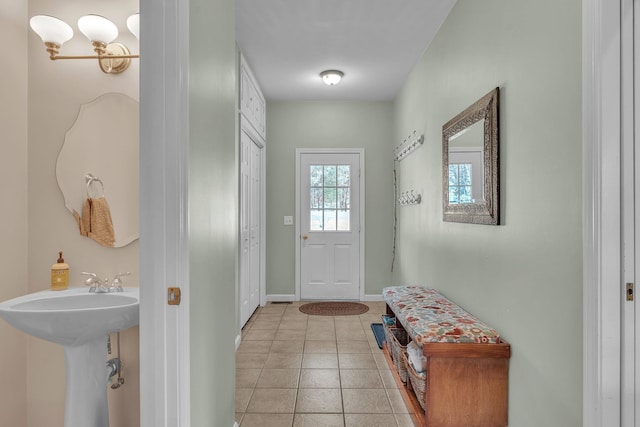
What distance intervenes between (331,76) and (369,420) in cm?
317

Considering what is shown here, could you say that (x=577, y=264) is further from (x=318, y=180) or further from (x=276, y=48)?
(x=318, y=180)

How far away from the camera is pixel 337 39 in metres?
3.29

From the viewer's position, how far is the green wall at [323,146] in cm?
506

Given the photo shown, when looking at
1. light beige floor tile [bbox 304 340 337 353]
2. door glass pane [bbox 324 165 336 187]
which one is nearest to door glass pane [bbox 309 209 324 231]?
door glass pane [bbox 324 165 336 187]

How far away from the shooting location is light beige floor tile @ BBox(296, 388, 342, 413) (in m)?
2.32

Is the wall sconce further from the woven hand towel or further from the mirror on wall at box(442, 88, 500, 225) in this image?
the mirror on wall at box(442, 88, 500, 225)

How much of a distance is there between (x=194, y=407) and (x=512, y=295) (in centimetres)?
150

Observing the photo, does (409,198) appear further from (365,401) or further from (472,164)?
(365,401)

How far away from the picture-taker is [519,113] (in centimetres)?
182

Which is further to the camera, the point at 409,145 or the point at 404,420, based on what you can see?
the point at 409,145

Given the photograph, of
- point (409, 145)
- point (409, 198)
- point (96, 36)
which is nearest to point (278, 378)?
point (409, 198)

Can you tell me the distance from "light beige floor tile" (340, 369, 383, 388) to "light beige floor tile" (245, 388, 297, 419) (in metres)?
0.38

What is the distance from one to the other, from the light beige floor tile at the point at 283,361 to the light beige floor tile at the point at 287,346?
92 millimetres

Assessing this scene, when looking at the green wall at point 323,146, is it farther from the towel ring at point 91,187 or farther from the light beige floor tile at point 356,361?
the towel ring at point 91,187
